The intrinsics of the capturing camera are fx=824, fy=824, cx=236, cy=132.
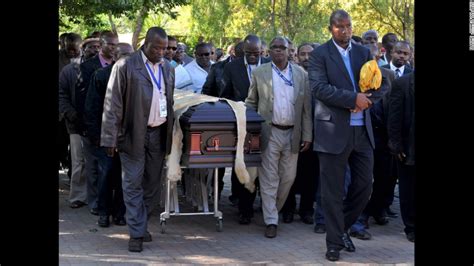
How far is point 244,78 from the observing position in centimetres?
947

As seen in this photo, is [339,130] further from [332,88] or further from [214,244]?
Answer: [214,244]

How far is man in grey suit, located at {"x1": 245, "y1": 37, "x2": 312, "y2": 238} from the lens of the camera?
870 cm

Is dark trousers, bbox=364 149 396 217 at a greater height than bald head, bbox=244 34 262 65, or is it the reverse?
bald head, bbox=244 34 262 65

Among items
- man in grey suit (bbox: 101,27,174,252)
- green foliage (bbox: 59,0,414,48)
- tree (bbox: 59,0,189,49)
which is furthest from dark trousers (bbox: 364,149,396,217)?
green foliage (bbox: 59,0,414,48)

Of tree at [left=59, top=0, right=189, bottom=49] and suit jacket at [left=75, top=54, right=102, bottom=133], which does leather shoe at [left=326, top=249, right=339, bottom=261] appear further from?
tree at [left=59, top=0, right=189, bottom=49]

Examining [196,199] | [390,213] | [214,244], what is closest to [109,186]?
[196,199]

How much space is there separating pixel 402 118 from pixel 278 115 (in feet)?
4.22

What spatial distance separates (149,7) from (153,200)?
428 centimetres

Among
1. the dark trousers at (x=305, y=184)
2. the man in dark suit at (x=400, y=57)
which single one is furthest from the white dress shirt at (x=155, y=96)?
the man in dark suit at (x=400, y=57)

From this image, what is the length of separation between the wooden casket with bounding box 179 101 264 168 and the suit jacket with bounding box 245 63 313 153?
0.25 meters

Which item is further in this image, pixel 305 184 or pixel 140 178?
pixel 305 184

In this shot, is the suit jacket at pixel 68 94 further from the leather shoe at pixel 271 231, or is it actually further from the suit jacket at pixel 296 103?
the leather shoe at pixel 271 231
